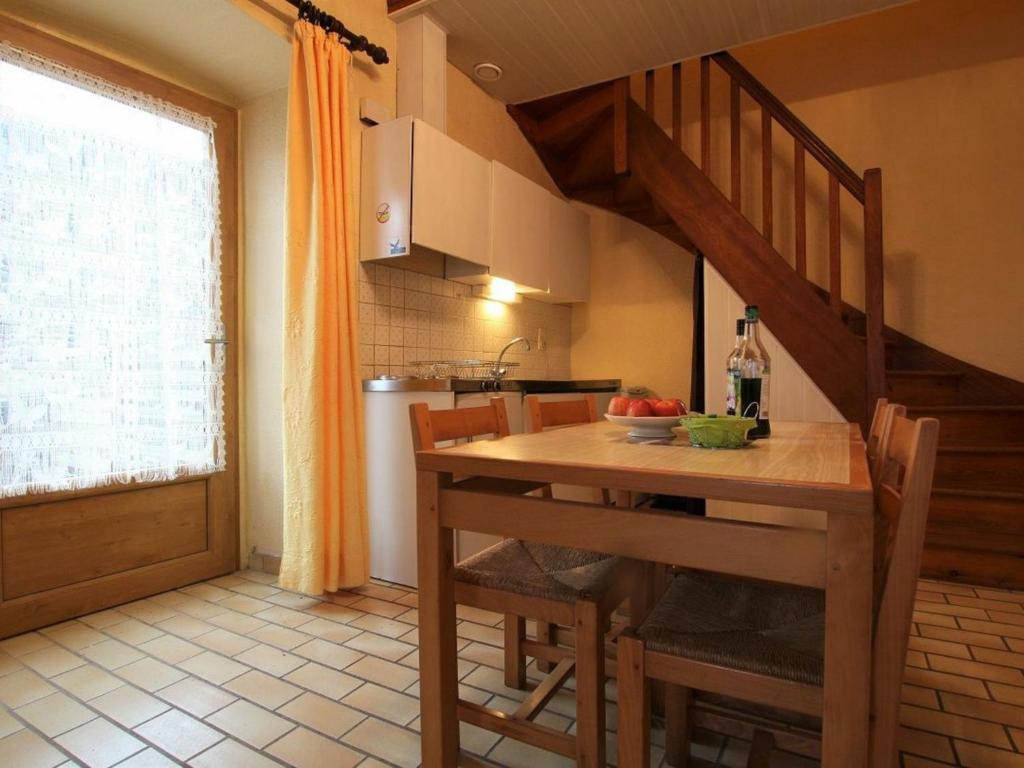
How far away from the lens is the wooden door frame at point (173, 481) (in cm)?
198

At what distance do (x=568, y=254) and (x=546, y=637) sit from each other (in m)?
2.82

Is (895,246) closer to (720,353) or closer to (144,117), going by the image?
(720,353)

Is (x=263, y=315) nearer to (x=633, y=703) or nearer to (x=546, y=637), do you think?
(x=546, y=637)

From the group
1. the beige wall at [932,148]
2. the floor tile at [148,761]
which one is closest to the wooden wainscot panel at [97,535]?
the floor tile at [148,761]

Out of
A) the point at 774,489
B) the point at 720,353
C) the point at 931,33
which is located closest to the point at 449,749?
the point at 774,489

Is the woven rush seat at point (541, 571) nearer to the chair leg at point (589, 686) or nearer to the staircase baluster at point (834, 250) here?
the chair leg at point (589, 686)

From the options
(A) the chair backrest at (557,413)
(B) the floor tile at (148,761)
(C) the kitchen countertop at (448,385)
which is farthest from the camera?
(C) the kitchen countertop at (448,385)

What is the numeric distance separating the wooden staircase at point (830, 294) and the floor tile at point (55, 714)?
10.2ft

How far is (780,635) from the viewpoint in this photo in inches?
39.3

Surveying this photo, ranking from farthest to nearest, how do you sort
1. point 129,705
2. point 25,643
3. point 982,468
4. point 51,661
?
1. point 982,468
2. point 25,643
3. point 51,661
4. point 129,705

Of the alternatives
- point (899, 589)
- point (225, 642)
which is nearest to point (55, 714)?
point (225, 642)

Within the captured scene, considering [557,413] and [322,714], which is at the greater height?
[557,413]

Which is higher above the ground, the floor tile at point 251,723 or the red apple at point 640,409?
the red apple at point 640,409

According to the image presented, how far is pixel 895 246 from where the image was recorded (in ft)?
11.6
